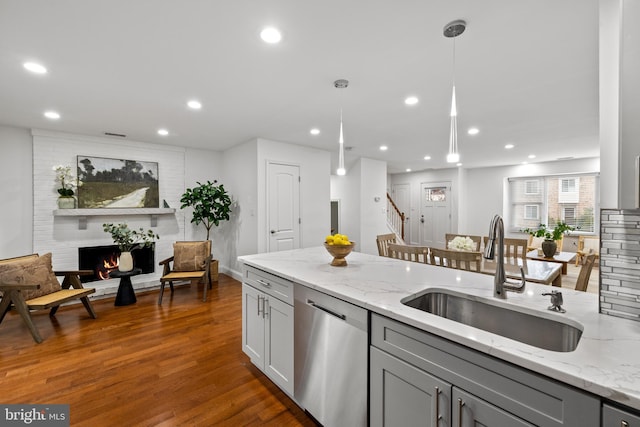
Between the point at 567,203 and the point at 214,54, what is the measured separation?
341 inches

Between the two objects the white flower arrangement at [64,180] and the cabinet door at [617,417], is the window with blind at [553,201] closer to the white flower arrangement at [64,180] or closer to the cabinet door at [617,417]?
the cabinet door at [617,417]

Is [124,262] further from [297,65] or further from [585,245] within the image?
[585,245]

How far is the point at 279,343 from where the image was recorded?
2041 mm

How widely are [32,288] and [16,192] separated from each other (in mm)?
2119

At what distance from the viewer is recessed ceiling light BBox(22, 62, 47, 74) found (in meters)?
2.29

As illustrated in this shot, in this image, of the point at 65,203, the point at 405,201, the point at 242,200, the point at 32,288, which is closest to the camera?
the point at 32,288

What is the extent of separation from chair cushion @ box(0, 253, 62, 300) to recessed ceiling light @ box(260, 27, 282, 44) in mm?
3559

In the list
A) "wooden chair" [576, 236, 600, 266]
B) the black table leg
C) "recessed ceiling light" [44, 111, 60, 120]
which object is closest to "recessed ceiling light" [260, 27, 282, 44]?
"recessed ceiling light" [44, 111, 60, 120]

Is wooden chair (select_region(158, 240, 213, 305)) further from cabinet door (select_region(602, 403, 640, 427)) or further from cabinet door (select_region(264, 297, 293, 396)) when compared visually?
cabinet door (select_region(602, 403, 640, 427))

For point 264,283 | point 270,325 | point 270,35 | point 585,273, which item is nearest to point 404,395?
point 270,325

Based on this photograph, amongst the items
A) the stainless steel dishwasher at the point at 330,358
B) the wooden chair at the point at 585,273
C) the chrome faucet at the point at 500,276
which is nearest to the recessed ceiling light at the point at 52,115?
the stainless steel dishwasher at the point at 330,358

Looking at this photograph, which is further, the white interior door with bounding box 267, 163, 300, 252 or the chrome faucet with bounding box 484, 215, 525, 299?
the white interior door with bounding box 267, 163, 300, 252

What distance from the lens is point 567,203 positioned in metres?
7.18

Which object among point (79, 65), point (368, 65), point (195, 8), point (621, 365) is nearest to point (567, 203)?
point (368, 65)
